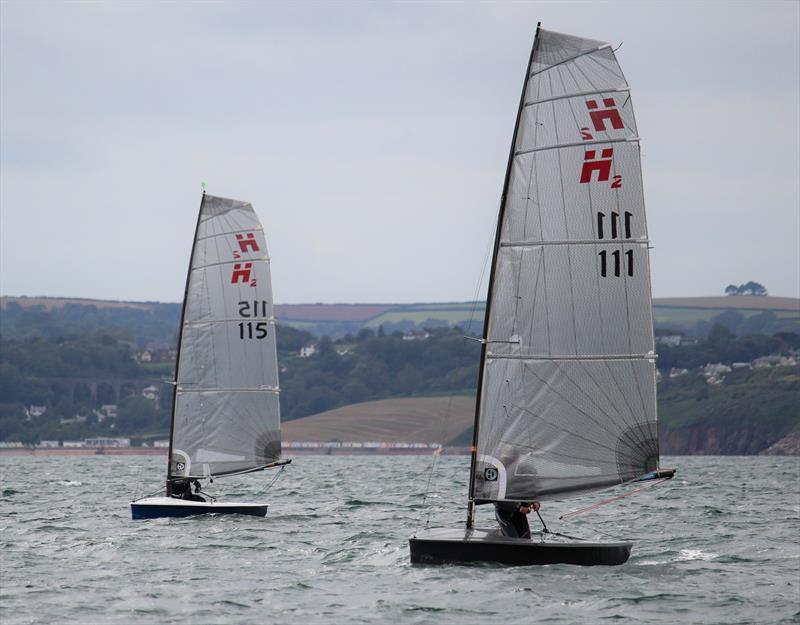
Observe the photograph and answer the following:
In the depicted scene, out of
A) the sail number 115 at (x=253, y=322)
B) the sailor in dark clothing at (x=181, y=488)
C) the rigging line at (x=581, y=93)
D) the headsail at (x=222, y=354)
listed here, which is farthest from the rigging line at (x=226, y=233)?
the rigging line at (x=581, y=93)

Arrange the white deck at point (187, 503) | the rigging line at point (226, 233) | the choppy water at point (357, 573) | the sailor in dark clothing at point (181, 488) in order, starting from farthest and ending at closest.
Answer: the rigging line at point (226, 233) → the sailor in dark clothing at point (181, 488) → the white deck at point (187, 503) → the choppy water at point (357, 573)

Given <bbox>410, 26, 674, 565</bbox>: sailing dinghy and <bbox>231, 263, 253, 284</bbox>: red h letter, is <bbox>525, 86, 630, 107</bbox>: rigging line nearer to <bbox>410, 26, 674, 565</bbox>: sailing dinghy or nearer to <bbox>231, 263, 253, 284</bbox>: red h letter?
<bbox>410, 26, 674, 565</bbox>: sailing dinghy

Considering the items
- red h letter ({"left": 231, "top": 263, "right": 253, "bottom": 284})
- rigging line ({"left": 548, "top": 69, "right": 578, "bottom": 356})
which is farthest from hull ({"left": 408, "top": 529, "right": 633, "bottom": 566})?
red h letter ({"left": 231, "top": 263, "right": 253, "bottom": 284})

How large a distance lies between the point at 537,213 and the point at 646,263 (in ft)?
8.39

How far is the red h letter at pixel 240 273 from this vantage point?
162 ft

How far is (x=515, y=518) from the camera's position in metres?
32.6

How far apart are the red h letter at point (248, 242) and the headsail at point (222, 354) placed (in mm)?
32

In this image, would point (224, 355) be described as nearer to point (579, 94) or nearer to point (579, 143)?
point (579, 143)

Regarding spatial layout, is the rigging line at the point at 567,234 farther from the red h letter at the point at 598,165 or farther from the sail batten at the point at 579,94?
the red h letter at the point at 598,165

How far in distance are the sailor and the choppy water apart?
1165 millimetres

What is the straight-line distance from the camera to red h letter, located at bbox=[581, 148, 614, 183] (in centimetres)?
3266

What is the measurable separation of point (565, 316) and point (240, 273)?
1869 cm

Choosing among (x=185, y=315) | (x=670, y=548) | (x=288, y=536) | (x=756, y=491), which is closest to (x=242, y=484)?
(x=756, y=491)

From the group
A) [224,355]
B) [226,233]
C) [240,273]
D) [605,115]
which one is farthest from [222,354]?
[605,115]
